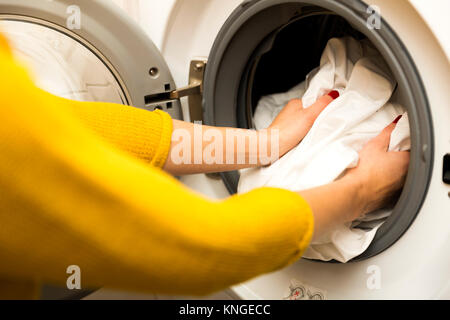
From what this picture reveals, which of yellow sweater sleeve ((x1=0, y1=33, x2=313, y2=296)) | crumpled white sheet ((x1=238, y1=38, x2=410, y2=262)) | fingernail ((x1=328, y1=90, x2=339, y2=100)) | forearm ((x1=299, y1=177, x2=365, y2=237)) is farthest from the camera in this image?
fingernail ((x1=328, y1=90, x2=339, y2=100))

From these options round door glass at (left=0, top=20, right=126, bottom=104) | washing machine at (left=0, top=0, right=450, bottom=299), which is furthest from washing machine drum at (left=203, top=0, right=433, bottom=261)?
round door glass at (left=0, top=20, right=126, bottom=104)

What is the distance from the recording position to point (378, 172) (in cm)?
60

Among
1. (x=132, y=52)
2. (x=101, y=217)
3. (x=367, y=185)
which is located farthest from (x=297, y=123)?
(x=101, y=217)

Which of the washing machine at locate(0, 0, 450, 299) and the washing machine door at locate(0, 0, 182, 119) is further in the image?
the washing machine door at locate(0, 0, 182, 119)

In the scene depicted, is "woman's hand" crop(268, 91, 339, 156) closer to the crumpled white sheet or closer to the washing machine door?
the crumpled white sheet

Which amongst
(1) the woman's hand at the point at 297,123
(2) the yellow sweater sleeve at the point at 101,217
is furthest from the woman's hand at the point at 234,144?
(2) the yellow sweater sleeve at the point at 101,217

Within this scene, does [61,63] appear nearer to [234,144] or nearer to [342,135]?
[234,144]

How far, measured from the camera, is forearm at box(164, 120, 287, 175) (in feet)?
2.19

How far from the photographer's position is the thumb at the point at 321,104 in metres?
0.70

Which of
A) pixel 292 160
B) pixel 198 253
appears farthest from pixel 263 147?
pixel 198 253

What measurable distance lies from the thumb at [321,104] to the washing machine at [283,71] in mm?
121

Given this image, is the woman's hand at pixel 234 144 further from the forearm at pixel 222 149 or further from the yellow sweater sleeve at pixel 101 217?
the yellow sweater sleeve at pixel 101 217

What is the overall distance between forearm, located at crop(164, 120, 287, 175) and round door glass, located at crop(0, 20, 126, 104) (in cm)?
15
